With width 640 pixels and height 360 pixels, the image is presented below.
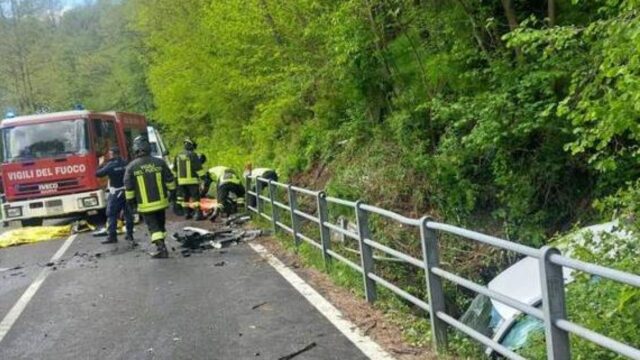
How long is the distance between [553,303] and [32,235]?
12835 mm

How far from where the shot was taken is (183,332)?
6.30 meters

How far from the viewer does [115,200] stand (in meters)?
12.9

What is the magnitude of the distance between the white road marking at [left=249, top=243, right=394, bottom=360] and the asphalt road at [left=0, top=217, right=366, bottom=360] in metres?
0.08

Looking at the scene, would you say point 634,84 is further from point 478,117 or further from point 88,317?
point 88,317

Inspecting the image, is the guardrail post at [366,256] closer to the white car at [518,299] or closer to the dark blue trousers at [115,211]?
the white car at [518,299]

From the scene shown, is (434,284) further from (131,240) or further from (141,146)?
(131,240)

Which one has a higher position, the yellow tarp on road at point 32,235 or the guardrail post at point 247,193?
the guardrail post at point 247,193

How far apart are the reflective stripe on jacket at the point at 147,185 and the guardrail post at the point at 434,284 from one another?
6274 mm

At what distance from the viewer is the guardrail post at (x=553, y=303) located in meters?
3.48

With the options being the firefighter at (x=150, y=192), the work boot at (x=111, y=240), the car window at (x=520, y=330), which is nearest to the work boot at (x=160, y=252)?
the firefighter at (x=150, y=192)

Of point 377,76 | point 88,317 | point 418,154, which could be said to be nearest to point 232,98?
point 377,76

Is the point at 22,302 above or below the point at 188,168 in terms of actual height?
below

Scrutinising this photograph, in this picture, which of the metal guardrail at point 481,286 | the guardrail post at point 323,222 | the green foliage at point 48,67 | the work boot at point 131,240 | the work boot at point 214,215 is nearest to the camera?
the metal guardrail at point 481,286

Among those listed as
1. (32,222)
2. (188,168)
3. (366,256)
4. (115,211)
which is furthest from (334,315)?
(32,222)
